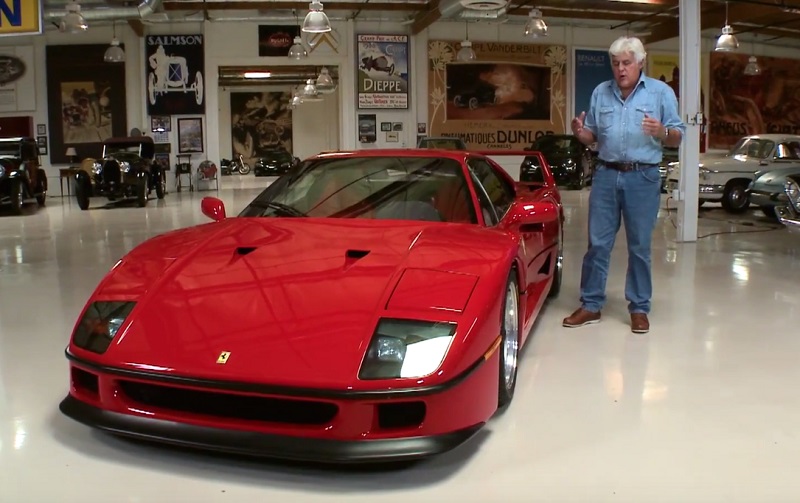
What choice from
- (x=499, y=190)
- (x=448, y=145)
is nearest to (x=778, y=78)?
(x=448, y=145)

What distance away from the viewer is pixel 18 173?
39.7 ft

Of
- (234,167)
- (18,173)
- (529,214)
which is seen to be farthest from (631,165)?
(234,167)

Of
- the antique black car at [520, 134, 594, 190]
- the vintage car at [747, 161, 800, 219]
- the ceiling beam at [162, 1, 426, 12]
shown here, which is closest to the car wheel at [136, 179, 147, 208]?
the ceiling beam at [162, 1, 426, 12]

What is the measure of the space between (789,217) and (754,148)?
5.36 m

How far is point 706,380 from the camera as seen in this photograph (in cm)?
309

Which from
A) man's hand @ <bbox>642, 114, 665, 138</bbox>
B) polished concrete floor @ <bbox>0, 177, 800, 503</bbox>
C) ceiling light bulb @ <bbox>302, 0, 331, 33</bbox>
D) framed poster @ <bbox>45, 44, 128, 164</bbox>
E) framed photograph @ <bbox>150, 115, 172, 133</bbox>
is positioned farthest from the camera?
framed photograph @ <bbox>150, 115, 172, 133</bbox>

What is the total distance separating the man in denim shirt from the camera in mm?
3666

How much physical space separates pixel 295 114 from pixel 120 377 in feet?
96.4

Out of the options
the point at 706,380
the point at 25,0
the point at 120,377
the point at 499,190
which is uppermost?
the point at 25,0

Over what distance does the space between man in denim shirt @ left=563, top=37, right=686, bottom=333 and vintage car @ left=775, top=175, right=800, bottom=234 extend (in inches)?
123

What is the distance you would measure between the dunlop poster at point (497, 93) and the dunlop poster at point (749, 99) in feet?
17.0

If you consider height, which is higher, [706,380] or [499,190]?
[499,190]

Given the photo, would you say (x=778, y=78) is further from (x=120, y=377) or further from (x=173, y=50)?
(x=120, y=377)

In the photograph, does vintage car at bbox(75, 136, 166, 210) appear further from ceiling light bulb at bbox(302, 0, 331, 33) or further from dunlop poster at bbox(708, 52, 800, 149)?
dunlop poster at bbox(708, 52, 800, 149)
